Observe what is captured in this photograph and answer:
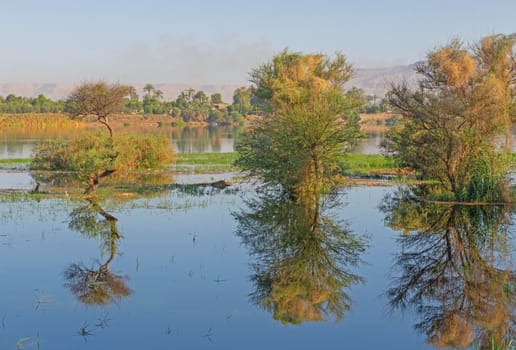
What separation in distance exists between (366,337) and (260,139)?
17145 millimetres

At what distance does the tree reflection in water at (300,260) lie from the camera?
37.5 feet

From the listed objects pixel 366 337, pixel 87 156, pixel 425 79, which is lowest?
pixel 366 337

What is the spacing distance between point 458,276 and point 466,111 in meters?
12.1

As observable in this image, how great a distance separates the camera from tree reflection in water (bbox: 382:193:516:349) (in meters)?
10.1

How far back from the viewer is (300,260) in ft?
48.4

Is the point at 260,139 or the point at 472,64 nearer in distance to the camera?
the point at 472,64

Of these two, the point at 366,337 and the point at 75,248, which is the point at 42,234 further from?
the point at 366,337

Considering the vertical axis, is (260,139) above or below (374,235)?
above

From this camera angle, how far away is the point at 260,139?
26469 mm

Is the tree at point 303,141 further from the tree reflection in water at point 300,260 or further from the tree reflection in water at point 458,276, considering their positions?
the tree reflection in water at point 458,276

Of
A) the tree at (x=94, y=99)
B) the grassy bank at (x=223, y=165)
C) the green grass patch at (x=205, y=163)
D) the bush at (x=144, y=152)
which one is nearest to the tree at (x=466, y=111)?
the grassy bank at (x=223, y=165)

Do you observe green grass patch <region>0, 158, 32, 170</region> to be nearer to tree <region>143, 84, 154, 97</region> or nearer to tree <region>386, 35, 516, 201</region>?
tree <region>386, 35, 516, 201</region>

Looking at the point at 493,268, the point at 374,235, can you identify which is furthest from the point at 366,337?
the point at 374,235

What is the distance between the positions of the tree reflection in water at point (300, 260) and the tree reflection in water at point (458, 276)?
1208 mm
